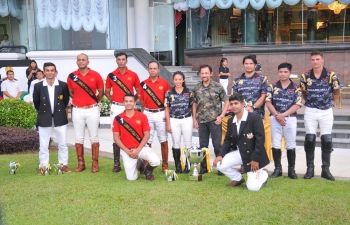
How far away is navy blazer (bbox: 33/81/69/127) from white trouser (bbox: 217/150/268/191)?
2838 millimetres

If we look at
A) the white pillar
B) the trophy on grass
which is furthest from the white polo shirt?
the trophy on grass

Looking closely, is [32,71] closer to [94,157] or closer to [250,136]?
[94,157]

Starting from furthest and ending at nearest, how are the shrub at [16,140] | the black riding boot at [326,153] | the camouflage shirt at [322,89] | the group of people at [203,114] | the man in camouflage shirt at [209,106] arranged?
1. the shrub at [16,140]
2. the man in camouflage shirt at [209,106]
3. the black riding boot at [326,153]
4. the camouflage shirt at [322,89]
5. the group of people at [203,114]

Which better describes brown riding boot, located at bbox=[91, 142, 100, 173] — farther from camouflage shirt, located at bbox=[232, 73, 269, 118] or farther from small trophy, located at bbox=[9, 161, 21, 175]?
camouflage shirt, located at bbox=[232, 73, 269, 118]

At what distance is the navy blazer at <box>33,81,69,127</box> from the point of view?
764 centimetres

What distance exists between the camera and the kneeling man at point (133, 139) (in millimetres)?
7012

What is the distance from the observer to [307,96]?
7.00m

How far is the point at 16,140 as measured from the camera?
9773 mm

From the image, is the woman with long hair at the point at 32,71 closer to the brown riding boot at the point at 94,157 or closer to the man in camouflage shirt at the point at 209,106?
the brown riding boot at the point at 94,157

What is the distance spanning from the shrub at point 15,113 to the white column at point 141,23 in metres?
7.60

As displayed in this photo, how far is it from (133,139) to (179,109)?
34.1 inches

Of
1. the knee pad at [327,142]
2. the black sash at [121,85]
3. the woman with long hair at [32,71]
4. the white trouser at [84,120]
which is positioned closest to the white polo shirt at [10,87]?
the woman with long hair at [32,71]

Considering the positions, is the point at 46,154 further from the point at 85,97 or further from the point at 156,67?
the point at 156,67

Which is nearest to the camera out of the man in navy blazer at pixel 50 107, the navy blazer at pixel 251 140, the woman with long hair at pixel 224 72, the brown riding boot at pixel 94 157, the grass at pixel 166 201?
the grass at pixel 166 201
